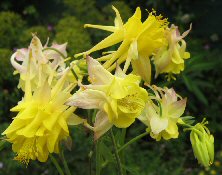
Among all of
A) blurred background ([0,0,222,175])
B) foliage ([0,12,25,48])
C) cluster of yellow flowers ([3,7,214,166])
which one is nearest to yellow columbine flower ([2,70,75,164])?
cluster of yellow flowers ([3,7,214,166])

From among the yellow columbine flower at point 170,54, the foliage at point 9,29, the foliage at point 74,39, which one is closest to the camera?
the yellow columbine flower at point 170,54

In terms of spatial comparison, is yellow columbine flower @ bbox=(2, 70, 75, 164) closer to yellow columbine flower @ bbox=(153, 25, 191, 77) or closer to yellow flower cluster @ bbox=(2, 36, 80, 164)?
yellow flower cluster @ bbox=(2, 36, 80, 164)

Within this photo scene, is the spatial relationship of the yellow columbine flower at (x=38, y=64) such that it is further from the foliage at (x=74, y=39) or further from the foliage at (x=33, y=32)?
the foliage at (x=33, y=32)

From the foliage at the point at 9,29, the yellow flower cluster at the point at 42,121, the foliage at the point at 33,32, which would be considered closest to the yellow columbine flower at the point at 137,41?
the yellow flower cluster at the point at 42,121

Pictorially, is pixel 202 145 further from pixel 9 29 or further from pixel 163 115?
pixel 9 29

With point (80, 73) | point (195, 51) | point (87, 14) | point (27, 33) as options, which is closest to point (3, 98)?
point (27, 33)


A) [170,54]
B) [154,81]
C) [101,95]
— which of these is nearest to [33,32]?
[154,81]

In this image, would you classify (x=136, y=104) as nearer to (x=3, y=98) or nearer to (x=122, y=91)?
(x=122, y=91)
